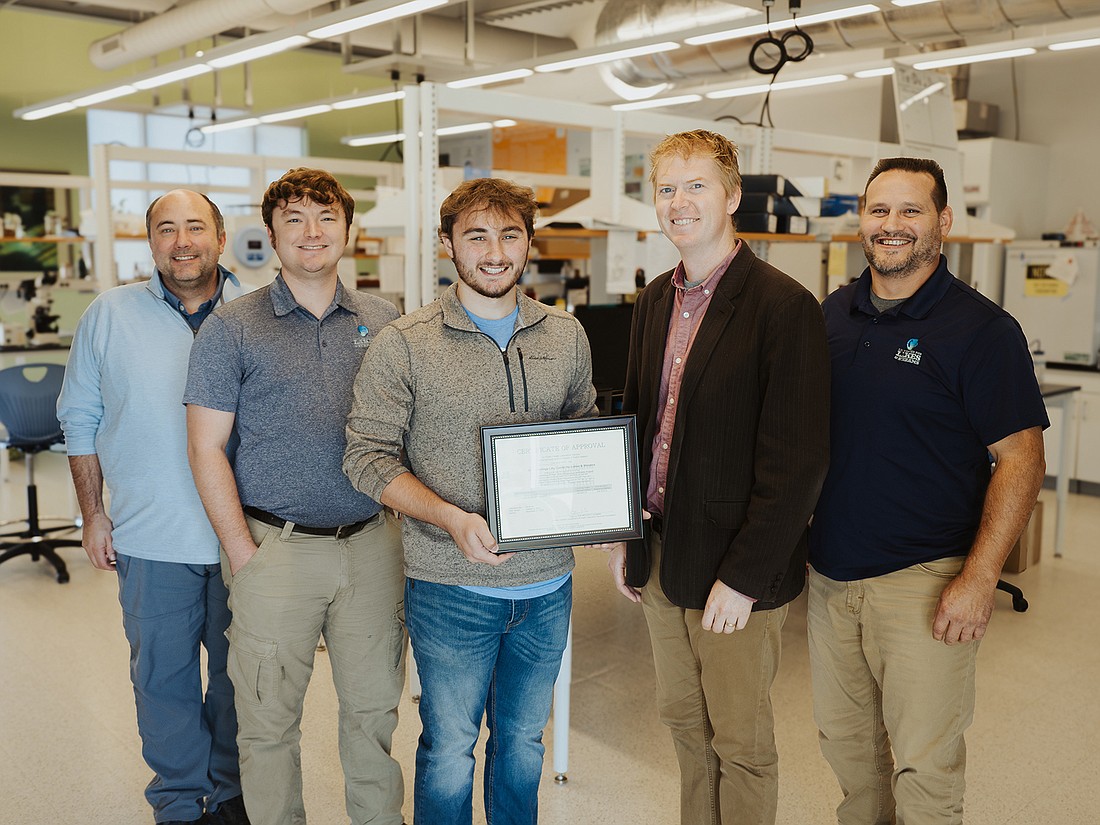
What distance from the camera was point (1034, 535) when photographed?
491cm

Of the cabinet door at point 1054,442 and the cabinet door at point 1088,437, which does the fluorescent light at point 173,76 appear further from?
the cabinet door at point 1088,437

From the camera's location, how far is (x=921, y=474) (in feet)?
6.40

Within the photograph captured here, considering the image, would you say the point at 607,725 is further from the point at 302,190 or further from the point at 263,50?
the point at 263,50

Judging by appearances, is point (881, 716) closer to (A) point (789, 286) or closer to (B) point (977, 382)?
(B) point (977, 382)

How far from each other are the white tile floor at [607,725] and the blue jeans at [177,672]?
263 millimetres

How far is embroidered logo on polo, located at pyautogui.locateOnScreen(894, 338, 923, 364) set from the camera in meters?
1.93

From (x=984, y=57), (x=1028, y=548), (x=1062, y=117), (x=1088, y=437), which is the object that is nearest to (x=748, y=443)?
(x=1028, y=548)

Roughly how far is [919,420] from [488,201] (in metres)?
0.97

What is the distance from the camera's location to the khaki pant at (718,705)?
191 centimetres

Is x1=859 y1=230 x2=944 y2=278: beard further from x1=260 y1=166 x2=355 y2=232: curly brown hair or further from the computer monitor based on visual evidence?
the computer monitor

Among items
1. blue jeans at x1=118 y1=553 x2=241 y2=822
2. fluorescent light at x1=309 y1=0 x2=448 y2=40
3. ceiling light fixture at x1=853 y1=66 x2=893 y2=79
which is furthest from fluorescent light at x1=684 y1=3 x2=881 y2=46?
blue jeans at x1=118 y1=553 x2=241 y2=822

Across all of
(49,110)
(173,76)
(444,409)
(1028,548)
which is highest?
(49,110)

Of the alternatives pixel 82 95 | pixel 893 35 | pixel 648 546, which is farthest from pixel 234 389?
pixel 82 95

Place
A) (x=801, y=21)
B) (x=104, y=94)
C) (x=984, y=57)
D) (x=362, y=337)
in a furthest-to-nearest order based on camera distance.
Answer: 1. (x=104, y=94)
2. (x=984, y=57)
3. (x=801, y=21)
4. (x=362, y=337)
